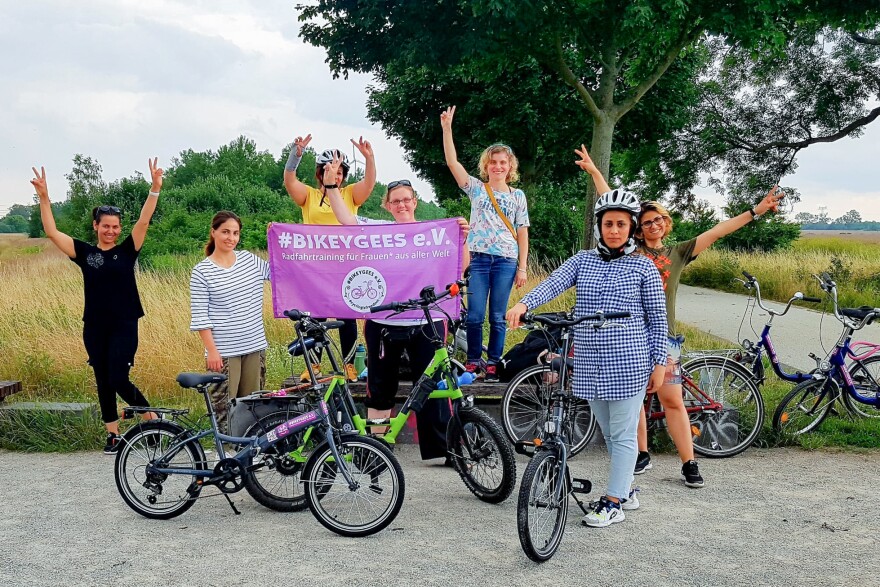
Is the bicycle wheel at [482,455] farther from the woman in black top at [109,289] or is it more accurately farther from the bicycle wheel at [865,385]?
the bicycle wheel at [865,385]

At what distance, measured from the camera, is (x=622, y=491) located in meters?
4.78

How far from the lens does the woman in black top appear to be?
6.12 meters

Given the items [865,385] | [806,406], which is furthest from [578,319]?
[865,385]

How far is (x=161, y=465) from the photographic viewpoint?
5008 mm

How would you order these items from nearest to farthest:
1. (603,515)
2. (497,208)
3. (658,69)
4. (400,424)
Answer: (603,515) < (400,424) < (497,208) < (658,69)

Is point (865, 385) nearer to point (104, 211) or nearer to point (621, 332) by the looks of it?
point (621, 332)

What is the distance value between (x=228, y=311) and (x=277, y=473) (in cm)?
121

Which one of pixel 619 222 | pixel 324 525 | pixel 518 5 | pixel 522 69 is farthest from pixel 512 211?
pixel 522 69

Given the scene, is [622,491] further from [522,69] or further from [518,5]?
[522,69]

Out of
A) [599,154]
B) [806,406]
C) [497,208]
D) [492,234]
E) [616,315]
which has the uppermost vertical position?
[599,154]

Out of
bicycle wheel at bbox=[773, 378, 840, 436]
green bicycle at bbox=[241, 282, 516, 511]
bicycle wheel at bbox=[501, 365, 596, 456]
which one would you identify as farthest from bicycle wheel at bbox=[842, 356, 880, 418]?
green bicycle at bbox=[241, 282, 516, 511]

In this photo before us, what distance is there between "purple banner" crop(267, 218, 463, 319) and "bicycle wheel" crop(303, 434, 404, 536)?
1849 millimetres

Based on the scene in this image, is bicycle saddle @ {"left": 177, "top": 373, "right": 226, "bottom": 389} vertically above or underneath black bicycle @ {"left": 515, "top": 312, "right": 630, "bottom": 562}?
above

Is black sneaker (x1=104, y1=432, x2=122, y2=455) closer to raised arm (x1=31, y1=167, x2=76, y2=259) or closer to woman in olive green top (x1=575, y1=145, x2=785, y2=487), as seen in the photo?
raised arm (x1=31, y1=167, x2=76, y2=259)
